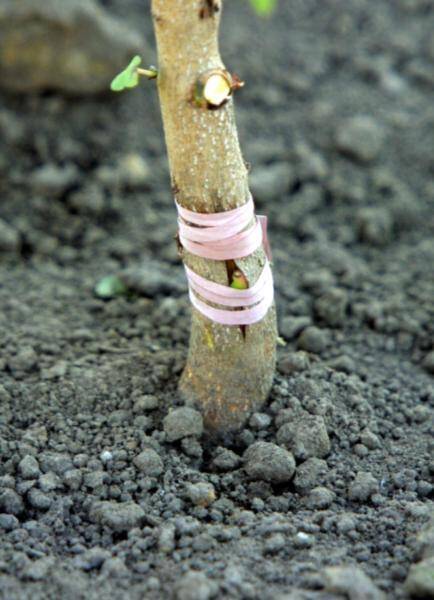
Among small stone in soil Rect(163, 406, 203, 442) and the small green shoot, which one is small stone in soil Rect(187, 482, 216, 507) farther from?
the small green shoot

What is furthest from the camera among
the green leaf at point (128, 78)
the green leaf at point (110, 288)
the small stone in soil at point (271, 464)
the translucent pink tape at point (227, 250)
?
the green leaf at point (110, 288)

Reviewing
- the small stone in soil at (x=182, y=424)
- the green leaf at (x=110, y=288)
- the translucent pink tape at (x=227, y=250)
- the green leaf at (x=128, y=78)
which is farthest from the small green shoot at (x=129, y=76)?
the green leaf at (x=110, y=288)

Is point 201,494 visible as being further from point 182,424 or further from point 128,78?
point 128,78

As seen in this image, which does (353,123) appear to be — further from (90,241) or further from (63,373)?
(63,373)

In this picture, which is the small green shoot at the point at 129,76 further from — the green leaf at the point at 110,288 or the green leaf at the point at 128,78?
the green leaf at the point at 110,288

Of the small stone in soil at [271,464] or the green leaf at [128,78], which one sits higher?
the green leaf at [128,78]

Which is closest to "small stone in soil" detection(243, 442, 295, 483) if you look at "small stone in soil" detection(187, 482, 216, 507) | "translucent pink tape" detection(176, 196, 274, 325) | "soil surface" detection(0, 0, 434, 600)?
"soil surface" detection(0, 0, 434, 600)
